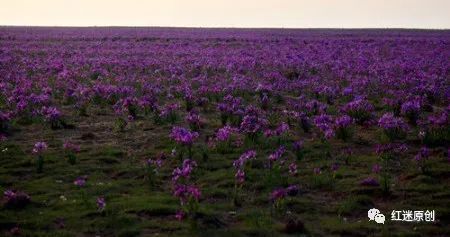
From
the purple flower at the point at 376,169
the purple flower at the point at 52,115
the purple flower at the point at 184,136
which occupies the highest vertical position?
the purple flower at the point at 184,136

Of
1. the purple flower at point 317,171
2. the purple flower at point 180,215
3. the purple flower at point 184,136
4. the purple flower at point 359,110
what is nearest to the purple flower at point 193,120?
the purple flower at point 184,136

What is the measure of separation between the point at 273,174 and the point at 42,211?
13.0 feet

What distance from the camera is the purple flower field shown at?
8219 mm

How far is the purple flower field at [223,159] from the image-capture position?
27.0 feet

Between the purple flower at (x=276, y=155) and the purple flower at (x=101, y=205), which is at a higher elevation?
the purple flower at (x=276, y=155)

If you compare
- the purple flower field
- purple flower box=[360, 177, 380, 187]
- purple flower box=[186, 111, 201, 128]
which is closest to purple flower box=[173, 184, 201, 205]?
the purple flower field

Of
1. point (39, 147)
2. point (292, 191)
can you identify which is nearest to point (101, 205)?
point (292, 191)

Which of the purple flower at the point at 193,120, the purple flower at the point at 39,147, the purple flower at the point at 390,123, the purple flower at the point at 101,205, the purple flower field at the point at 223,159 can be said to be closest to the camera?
the purple flower field at the point at 223,159

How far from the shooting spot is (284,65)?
27.7 m

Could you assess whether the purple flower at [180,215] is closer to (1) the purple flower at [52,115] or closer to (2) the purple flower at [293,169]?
(2) the purple flower at [293,169]

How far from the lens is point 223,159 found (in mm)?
11695

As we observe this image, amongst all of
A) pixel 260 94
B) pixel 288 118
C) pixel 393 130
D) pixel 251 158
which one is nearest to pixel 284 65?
pixel 260 94

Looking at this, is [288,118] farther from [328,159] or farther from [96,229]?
[96,229]

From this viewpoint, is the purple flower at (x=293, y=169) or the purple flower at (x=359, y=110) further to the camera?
the purple flower at (x=359, y=110)
